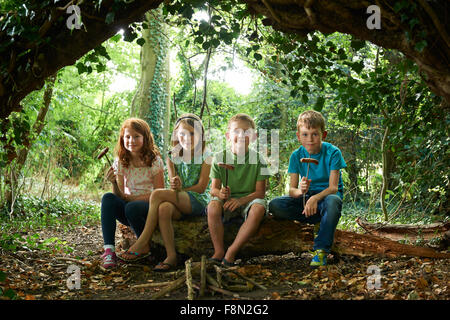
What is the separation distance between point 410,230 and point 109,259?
2887mm

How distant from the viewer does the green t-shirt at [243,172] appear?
356 cm

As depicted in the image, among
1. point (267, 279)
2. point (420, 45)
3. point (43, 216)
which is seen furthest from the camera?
point (43, 216)

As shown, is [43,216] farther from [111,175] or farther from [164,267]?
[164,267]

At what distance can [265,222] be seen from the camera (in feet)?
11.8

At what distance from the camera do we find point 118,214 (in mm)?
3725

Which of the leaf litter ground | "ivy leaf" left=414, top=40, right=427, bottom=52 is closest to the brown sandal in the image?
the leaf litter ground

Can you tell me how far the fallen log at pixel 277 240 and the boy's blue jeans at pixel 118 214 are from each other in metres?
0.32

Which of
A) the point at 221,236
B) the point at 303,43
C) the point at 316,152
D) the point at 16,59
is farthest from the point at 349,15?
the point at 16,59

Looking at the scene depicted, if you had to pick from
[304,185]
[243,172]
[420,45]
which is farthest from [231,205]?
[420,45]

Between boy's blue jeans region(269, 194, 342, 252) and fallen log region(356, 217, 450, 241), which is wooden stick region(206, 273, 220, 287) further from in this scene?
fallen log region(356, 217, 450, 241)

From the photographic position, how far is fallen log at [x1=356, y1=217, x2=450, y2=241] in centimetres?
383

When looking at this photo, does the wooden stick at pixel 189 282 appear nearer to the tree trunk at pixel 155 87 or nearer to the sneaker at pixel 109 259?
the sneaker at pixel 109 259
